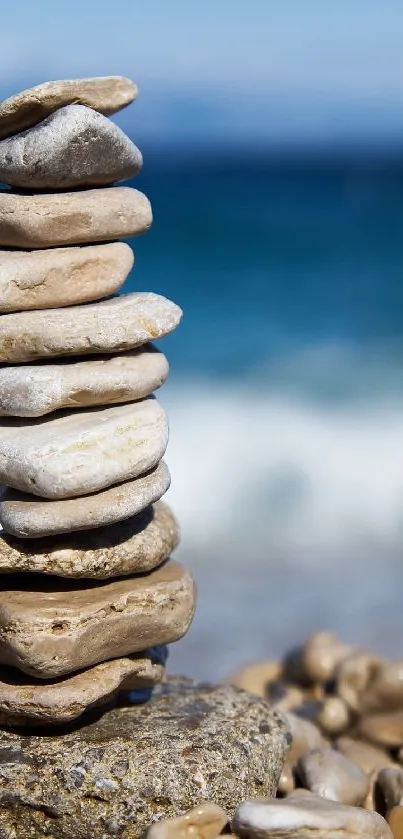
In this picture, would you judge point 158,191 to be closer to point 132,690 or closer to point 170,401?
point 170,401

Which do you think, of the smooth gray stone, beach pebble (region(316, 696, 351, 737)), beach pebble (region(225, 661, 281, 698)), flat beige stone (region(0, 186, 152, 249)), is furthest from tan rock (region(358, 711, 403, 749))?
flat beige stone (region(0, 186, 152, 249))

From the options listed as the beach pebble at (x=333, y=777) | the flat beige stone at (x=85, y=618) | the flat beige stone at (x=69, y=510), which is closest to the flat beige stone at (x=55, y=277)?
the flat beige stone at (x=69, y=510)

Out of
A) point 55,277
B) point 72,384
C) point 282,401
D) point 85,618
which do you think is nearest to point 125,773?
point 85,618

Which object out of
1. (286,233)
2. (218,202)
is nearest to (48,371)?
(286,233)

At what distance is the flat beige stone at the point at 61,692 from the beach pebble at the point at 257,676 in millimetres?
2400

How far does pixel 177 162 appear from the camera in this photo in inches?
1223

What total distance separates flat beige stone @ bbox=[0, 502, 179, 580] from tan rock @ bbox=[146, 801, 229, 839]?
114cm

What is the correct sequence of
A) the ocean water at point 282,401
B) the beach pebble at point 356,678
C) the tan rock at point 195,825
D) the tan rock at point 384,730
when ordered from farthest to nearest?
the ocean water at point 282,401 → the beach pebble at point 356,678 → the tan rock at point 384,730 → the tan rock at point 195,825

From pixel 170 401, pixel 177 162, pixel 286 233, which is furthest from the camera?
pixel 177 162

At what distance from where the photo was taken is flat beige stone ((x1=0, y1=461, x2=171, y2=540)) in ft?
15.2

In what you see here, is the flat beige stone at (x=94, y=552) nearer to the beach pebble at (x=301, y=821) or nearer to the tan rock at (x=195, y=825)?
the tan rock at (x=195, y=825)

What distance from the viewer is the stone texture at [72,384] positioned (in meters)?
4.67

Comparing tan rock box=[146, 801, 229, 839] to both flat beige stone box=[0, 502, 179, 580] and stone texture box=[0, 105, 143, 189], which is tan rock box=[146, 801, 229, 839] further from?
stone texture box=[0, 105, 143, 189]

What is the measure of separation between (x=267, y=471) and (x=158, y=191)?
1571cm
